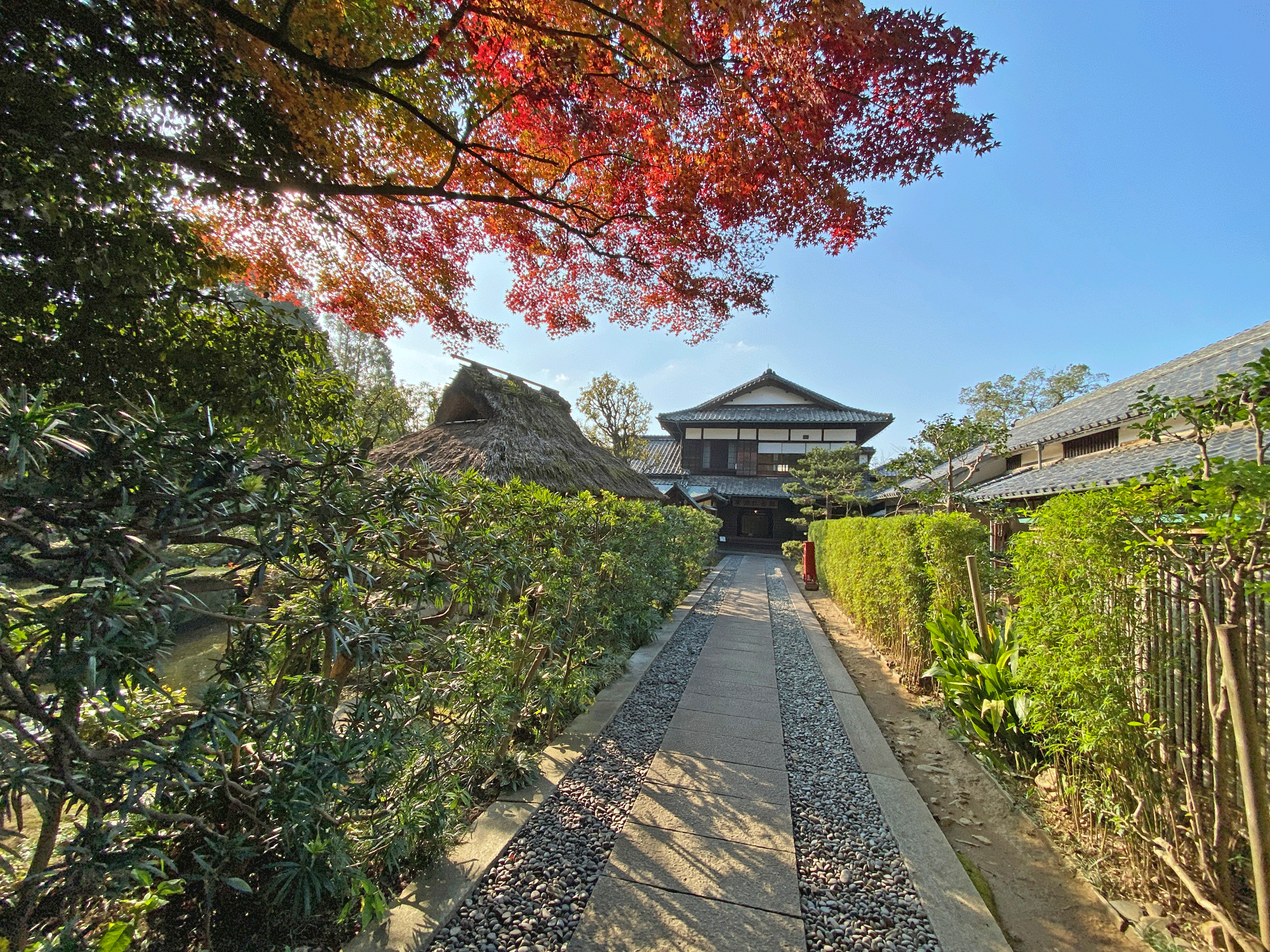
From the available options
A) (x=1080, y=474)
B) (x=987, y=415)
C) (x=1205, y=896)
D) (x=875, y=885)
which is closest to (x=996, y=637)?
(x=1205, y=896)

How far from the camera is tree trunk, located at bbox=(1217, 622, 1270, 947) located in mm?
1635

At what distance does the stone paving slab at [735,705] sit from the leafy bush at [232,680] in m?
2.05

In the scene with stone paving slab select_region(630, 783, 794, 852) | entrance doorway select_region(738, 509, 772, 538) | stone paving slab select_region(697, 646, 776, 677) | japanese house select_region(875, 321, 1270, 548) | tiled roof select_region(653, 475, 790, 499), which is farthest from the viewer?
entrance doorway select_region(738, 509, 772, 538)

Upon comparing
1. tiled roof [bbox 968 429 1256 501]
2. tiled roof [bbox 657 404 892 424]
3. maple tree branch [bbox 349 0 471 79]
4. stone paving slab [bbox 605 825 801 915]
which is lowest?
stone paving slab [bbox 605 825 801 915]

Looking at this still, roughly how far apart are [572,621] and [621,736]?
91 cm

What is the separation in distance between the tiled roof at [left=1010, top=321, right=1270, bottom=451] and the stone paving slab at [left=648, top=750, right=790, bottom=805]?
7.81 meters

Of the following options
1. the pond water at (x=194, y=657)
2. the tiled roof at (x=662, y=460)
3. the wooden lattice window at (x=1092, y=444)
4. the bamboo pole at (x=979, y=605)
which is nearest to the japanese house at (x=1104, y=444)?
the wooden lattice window at (x=1092, y=444)

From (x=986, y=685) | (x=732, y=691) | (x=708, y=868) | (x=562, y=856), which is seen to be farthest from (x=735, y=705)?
(x=562, y=856)

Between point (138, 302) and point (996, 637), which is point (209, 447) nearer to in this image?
point (138, 302)

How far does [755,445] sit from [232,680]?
2358 cm

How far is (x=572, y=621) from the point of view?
3928 mm

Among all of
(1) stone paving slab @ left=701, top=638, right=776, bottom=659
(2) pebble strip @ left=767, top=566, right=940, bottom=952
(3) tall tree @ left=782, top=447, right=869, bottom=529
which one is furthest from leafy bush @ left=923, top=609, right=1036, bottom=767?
(3) tall tree @ left=782, top=447, right=869, bottom=529

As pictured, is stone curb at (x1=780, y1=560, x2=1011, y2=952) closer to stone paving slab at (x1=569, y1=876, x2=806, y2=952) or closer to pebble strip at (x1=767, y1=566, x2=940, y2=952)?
pebble strip at (x1=767, y1=566, x2=940, y2=952)

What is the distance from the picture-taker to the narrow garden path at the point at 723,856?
1.80 meters
